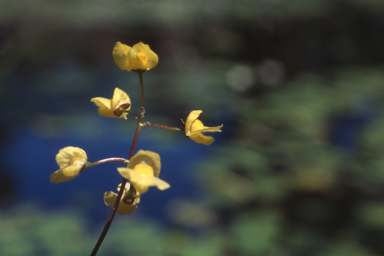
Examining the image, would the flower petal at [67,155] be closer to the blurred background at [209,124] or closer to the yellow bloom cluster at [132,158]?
the yellow bloom cluster at [132,158]

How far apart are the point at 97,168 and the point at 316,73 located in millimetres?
1903

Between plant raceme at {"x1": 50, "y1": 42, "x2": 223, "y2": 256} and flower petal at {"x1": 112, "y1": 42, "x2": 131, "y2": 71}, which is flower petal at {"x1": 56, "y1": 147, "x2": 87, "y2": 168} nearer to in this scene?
plant raceme at {"x1": 50, "y1": 42, "x2": 223, "y2": 256}

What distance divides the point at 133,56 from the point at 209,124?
205cm

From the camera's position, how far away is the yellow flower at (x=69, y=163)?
0.41 meters

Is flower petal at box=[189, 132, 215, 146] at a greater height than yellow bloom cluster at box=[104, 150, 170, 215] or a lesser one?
greater

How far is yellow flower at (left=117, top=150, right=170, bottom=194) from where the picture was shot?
1.19ft

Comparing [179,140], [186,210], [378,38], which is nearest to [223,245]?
[186,210]

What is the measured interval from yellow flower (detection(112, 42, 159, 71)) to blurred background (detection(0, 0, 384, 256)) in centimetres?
113

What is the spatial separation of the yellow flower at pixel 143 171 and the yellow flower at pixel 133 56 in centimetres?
12

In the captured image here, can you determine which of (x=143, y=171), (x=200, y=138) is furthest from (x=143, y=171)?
(x=200, y=138)

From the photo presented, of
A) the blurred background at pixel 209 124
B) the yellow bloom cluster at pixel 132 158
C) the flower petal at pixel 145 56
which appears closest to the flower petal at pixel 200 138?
the yellow bloom cluster at pixel 132 158

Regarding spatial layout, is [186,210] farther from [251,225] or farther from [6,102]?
[6,102]

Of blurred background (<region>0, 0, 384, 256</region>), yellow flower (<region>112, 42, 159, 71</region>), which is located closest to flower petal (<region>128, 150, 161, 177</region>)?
yellow flower (<region>112, 42, 159, 71</region>)

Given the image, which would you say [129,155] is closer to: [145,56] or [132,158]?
[132,158]
